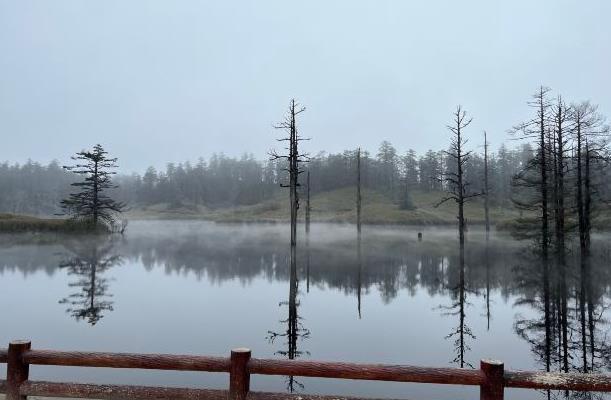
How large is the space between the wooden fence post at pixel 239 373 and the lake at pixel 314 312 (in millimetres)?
3995

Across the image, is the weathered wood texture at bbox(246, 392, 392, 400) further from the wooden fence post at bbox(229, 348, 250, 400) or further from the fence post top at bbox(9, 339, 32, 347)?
the fence post top at bbox(9, 339, 32, 347)

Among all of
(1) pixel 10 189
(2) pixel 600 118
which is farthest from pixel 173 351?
(1) pixel 10 189

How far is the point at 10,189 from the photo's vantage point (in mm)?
171875

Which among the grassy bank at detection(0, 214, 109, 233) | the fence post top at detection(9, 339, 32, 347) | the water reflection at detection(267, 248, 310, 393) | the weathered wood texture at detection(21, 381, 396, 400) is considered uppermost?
the grassy bank at detection(0, 214, 109, 233)

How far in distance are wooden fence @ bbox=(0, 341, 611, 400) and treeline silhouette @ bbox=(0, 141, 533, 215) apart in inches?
3895

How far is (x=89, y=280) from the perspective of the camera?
76.4 ft

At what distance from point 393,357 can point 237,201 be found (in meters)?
150

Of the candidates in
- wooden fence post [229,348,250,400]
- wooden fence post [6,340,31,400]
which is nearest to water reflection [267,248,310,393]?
wooden fence post [229,348,250,400]

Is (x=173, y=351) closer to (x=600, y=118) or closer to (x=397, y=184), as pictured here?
(x=600, y=118)

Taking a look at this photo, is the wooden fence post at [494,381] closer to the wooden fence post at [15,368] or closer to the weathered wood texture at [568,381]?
the weathered wood texture at [568,381]

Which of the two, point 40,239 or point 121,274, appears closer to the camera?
point 121,274

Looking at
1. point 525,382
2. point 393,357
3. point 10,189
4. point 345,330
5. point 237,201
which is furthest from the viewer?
point 10,189

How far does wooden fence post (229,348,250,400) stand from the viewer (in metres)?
5.87

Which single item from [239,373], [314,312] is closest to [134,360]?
[239,373]
